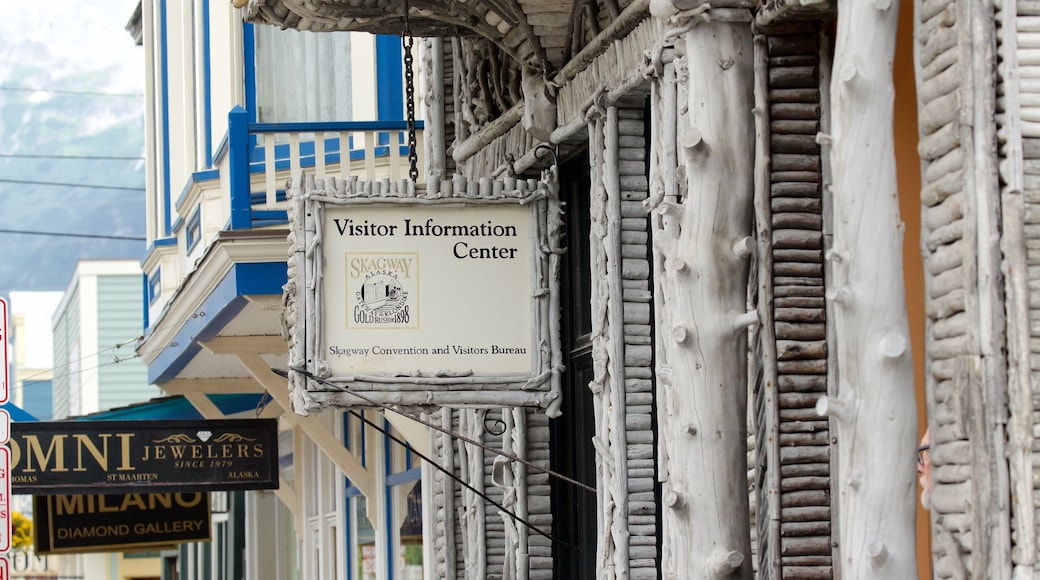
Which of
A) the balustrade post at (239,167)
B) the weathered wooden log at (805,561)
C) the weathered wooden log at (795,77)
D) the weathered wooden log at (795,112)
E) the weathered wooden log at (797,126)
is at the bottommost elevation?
the weathered wooden log at (805,561)

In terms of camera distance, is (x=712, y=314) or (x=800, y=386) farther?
(x=800, y=386)

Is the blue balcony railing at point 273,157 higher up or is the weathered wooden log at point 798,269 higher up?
the blue balcony railing at point 273,157

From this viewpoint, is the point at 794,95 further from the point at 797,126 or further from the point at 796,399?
the point at 796,399

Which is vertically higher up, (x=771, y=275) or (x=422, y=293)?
(x=422, y=293)

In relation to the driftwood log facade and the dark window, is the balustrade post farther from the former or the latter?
the dark window

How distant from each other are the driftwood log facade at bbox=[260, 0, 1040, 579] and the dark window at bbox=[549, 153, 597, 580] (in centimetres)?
4

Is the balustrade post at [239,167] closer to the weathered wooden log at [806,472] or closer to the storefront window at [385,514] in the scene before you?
the storefront window at [385,514]

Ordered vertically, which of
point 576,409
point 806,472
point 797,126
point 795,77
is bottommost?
point 806,472

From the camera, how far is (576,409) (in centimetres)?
866

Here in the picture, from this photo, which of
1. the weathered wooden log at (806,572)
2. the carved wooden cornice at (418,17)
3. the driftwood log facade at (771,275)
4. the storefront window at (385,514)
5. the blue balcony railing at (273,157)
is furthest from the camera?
the storefront window at (385,514)

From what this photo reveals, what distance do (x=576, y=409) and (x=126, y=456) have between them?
165 inches

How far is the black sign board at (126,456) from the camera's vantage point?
11688 mm

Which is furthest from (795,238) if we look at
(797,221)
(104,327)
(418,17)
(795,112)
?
(104,327)

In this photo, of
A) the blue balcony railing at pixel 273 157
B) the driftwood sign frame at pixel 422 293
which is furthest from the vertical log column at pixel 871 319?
the blue balcony railing at pixel 273 157
